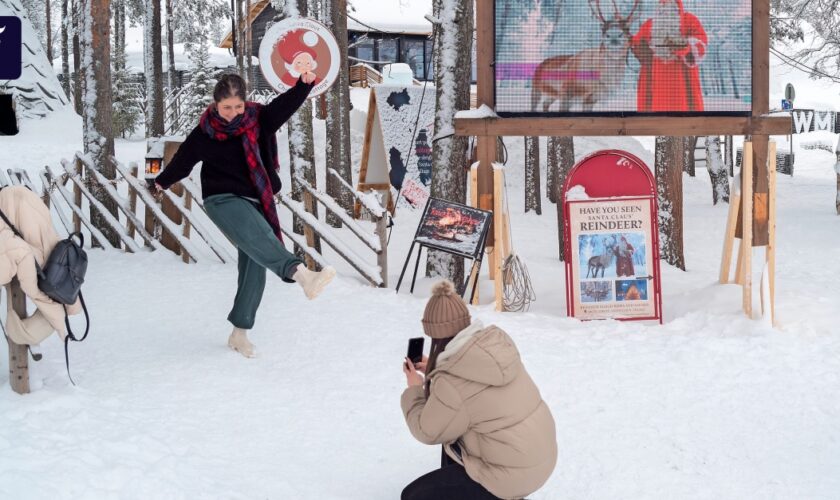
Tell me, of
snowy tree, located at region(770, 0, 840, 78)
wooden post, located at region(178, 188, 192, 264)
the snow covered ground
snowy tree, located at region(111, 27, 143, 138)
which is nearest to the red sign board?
the snow covered ground

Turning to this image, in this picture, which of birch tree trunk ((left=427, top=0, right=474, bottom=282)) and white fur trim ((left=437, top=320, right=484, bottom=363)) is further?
birch tree trunk ((left=427, top=0, right=474, bottom=282))

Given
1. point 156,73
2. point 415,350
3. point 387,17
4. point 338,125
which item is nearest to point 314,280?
point 415,350

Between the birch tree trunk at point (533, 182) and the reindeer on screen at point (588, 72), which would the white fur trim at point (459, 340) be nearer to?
the reindeer on screen at point (588, 72)

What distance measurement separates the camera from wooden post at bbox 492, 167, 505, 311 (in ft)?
28.4

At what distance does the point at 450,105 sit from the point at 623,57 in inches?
78.9

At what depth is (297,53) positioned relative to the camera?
9141 millimetres

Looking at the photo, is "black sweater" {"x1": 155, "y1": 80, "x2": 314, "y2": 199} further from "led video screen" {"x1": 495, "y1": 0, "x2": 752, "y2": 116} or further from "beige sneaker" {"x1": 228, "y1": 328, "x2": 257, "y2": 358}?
"led video screen" {"x1": 495, "y1": 0, "x2": 752, "y2": 116}

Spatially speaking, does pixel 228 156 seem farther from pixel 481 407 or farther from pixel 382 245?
pixel 382 245

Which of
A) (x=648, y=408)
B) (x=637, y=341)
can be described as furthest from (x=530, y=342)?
(x=648, y=408)

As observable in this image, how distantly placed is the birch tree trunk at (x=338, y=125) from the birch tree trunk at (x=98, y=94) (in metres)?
5.33

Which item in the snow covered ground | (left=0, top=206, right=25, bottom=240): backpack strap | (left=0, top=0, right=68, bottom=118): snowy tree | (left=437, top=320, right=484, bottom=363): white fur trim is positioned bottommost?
the snow covered ground

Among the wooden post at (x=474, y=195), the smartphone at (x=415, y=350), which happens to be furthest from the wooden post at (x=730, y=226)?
the smartphone at (x=415, y=350)

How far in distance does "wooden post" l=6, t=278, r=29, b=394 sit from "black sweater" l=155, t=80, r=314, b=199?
1.32 m

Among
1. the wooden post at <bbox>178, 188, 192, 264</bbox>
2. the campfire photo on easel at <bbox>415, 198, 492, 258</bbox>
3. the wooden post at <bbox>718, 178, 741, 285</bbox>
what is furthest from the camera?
the wooden post at <bbox>178, 188, 192, 264</bbox>
